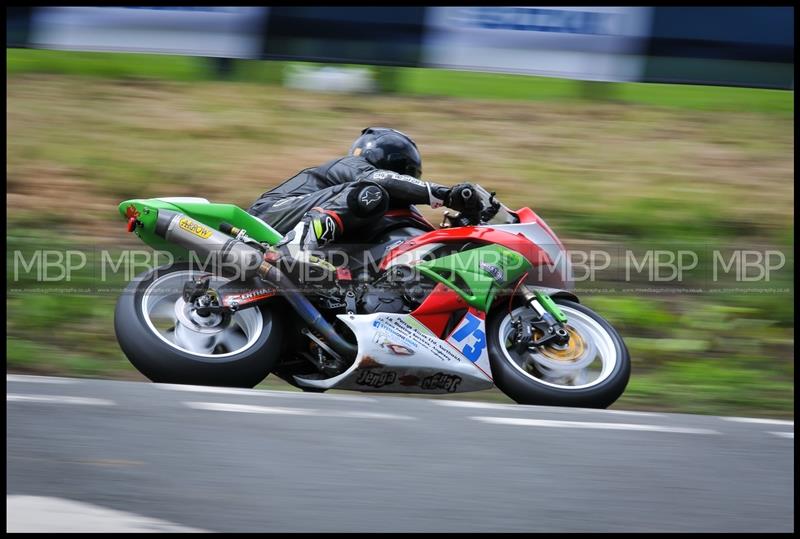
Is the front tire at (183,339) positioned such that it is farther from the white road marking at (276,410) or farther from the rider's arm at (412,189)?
the rider's arm at (412,189)

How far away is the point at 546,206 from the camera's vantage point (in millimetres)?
8086

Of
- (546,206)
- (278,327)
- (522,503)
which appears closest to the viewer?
(522,503)

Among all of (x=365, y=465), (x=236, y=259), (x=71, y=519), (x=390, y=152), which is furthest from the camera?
(x=390, y=152)

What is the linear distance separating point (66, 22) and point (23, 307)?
149 inches

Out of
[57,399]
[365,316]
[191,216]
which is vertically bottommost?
[57,399]

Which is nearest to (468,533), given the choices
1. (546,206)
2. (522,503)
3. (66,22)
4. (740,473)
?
(522,503)

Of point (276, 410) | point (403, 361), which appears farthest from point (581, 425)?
point (276, 410)

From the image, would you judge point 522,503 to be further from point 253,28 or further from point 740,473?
point 253,28

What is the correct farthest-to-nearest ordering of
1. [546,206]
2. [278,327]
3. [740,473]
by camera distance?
[546,206]
[278,327]
[740,473]

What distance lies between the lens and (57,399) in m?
4.39

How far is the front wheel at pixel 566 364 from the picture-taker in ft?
16.1

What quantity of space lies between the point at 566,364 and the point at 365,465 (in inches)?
62.9

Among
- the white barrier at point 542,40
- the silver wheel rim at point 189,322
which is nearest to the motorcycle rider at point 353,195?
the silver wheel rim at point 189,322

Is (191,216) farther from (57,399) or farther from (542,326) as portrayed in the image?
(542,326)
